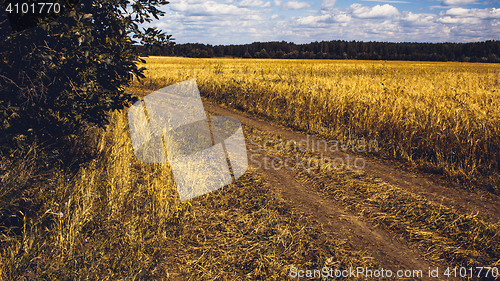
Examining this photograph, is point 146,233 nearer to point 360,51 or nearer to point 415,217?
point 415,217

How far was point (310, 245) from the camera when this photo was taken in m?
3.12

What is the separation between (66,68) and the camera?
3568mm

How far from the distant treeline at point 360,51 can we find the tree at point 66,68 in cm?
9947

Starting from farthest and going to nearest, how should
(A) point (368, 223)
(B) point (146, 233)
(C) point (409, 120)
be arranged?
(C) point (409, 120), (A) point (368, 223), (B) point (146, 233)

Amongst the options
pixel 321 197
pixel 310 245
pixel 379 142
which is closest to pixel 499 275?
pixel 310 245

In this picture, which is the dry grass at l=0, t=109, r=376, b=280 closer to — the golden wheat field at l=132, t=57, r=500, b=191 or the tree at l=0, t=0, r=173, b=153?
the tree at l=0, t=0, r=173, b=153

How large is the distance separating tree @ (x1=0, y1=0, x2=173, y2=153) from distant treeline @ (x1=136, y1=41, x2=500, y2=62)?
326 feet

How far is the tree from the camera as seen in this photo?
3268mm

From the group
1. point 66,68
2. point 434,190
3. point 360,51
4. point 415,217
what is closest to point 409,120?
point 434,190

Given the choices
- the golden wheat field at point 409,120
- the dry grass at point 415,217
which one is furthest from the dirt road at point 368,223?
the golden wheat field at point 409,120

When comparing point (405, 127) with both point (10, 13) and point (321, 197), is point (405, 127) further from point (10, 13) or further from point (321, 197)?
point (10, 13)

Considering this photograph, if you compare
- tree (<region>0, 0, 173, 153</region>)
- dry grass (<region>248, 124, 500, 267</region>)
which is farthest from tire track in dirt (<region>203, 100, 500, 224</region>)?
tree (<region>0, 0, 173, 153</region>)

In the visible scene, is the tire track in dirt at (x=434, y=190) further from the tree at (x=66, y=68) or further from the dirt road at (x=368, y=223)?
the tree at (x=66, y=68)

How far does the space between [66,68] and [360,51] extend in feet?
372
